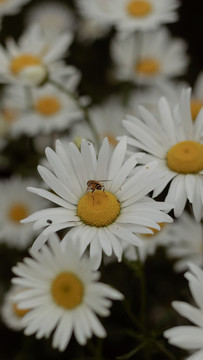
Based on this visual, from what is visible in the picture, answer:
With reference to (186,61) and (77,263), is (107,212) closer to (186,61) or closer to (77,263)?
(77,263)

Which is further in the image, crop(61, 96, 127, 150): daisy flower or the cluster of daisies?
crop(61, 96, 127, 150): daisy flower

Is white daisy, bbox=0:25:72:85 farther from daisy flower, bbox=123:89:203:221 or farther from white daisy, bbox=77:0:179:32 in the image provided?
daisy flower, bbox=123:89:203:221

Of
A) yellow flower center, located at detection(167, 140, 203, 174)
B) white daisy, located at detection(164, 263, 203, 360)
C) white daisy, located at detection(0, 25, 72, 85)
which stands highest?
white daisy, located at detection(0, 25, 72, 85)

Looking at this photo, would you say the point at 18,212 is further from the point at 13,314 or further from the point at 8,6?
the point at 8,6

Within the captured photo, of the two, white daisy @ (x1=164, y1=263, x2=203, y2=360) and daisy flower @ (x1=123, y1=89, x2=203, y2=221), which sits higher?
daisy flower @ (x1=123, y1=89, x2=203, y2=221)

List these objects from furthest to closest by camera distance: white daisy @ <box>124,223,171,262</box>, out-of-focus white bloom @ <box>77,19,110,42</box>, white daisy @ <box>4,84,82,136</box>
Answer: out-of-focus white bloom @ <box>77,19,110,42</box> < white daisy @ <box>4,84,82,136</box> < white daisy @ <box>124,223,171,262</box>

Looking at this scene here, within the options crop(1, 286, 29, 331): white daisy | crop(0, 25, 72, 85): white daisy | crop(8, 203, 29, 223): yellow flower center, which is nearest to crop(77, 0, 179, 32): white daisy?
crop(0, 25, 72, 85): white daisy

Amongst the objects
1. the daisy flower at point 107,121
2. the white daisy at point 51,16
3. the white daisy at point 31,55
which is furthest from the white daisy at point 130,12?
the white daisy at point 51,16

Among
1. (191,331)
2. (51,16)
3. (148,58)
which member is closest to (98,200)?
(191,331)
